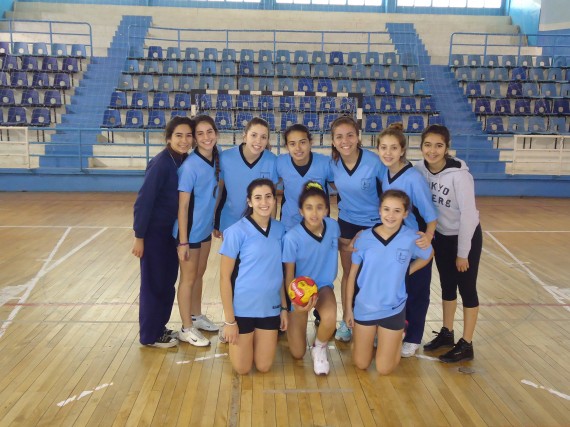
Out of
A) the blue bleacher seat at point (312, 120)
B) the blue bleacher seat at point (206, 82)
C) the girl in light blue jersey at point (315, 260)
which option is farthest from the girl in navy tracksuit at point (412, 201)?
the blue bleacher seat at point (206, 82)

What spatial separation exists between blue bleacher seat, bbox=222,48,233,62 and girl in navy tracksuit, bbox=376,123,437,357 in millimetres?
10980

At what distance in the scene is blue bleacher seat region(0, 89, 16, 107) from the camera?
12039mm

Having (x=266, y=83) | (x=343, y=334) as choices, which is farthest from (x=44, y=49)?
(x=343, y=334)

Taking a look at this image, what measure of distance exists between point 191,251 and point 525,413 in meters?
2.32

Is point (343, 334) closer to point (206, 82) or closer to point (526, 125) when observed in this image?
point (206, 82)

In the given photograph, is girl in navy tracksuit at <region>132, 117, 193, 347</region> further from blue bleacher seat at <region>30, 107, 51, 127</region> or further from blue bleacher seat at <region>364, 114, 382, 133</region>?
blue bleacher seat at <region>30, 107, 51, 127</region>

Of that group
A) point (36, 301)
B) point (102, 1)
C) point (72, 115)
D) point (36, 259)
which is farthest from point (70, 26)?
point (36, 301)

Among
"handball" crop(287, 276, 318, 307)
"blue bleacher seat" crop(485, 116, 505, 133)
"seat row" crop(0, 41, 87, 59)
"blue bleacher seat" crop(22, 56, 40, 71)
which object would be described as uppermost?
"seat row" crop(0, 41, 87, 59)

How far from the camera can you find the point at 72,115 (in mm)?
12602

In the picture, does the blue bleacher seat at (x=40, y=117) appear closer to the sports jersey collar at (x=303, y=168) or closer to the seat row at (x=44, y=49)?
the seat row at (x=44, y=49)

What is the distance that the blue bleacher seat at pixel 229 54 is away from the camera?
1389 cm

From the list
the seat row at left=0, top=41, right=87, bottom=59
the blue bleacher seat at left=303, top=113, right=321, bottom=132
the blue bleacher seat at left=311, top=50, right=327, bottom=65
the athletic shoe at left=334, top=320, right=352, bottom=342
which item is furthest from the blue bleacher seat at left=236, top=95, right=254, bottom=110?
the athletic shoe at left=334, top=320, right=352, bottom=342

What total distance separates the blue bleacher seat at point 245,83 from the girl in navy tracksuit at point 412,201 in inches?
379

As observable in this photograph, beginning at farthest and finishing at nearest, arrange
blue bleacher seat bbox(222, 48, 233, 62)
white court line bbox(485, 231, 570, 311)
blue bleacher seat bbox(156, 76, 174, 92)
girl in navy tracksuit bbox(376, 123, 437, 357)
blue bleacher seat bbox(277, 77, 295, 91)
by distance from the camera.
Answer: blue bleacher seat bbox(222, 48, 233, 62) → blue bleacher seat bbox(277, 77, 295, 91) → blue bleacher seat bbox(156, 76, 174, 92) → white court line bbox(485, 231, 570, 311) → girl in navy tracksuit bbox(376, 123, 437, 357)
